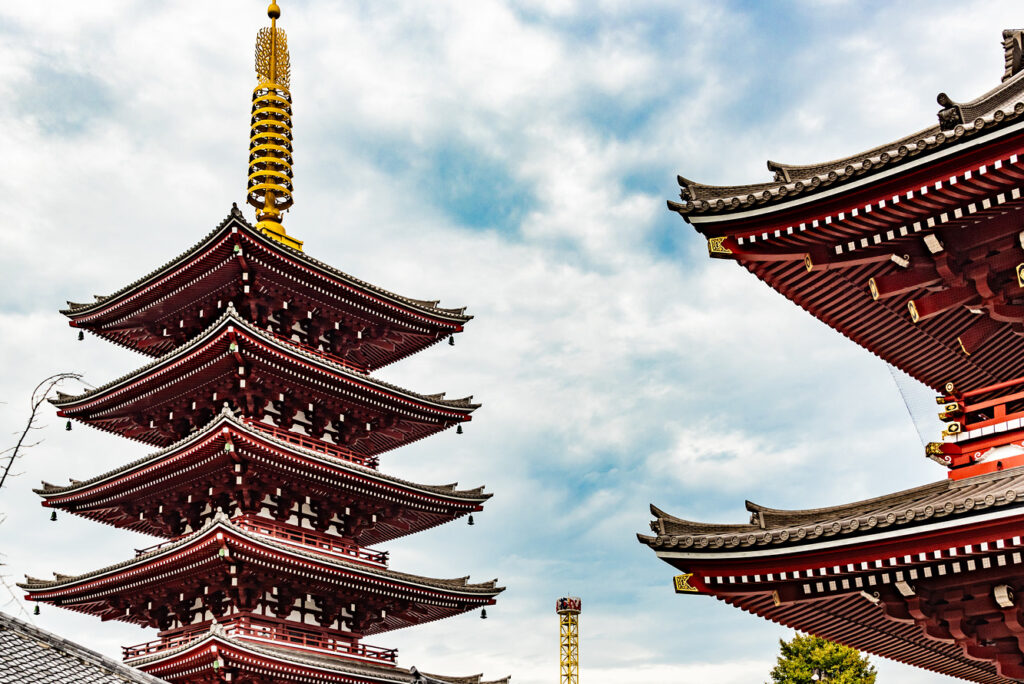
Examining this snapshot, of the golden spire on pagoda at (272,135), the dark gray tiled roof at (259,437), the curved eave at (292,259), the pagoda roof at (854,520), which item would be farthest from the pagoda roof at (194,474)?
the pagoda roof at (854,520)

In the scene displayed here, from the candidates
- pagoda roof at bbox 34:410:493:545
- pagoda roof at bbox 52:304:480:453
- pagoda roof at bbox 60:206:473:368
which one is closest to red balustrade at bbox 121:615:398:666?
pagoda roof at bbox 34:410:493:545

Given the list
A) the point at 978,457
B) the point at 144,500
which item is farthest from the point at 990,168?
A: the point at 144,500

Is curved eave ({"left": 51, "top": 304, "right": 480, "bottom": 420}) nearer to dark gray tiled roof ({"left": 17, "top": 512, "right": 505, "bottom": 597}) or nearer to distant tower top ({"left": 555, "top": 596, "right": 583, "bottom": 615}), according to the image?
dark gray tiled roof ({"left": 17, "top": 512, "right": 505, "bottom": 597})

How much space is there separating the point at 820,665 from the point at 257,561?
26547 millimetres

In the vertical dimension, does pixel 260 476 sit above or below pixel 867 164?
above

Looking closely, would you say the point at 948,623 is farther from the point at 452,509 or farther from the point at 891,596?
the point at 452,509

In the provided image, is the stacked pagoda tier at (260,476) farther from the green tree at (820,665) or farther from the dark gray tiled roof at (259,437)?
the green tree at (820,665)

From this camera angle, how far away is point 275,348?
93.0 feet

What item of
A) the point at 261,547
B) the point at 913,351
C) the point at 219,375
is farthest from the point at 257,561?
the point at 913,351

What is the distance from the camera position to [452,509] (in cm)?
3294

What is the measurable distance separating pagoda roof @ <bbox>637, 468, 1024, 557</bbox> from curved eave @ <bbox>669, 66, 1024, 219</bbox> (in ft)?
12.8

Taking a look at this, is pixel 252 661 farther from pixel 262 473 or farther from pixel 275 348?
pixel 275 348

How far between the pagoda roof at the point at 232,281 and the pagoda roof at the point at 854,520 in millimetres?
19276

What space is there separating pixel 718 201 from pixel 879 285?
8.11ft
